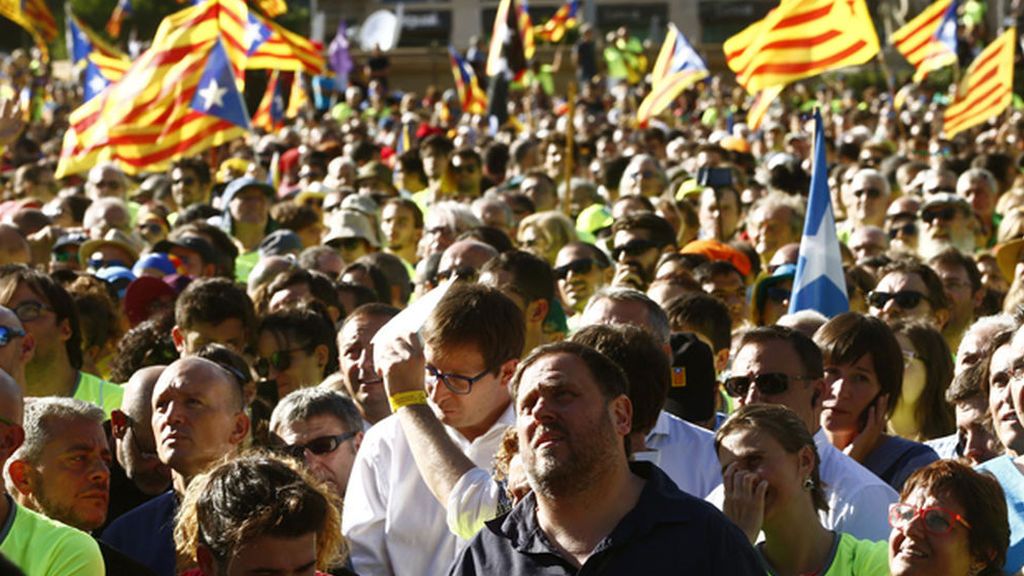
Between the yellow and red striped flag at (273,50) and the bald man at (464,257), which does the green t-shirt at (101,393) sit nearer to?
the bald man at (464,257)

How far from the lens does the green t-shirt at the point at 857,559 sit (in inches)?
208

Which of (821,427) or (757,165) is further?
(757,165)

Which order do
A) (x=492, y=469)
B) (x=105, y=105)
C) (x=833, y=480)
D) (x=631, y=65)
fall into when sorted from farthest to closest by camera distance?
(x=631, y=65)
(x=105, y=105)
(x=833, y=480)
(x=492, y=469)

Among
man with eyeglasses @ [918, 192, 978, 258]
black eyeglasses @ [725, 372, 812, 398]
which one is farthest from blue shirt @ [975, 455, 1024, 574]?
man with eyeglasses @ [918, 192, 978, 258]

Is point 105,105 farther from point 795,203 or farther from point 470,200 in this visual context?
point 795,203

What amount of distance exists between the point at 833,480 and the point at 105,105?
10.1 meters

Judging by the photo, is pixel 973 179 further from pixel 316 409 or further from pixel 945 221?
pixel 316 409

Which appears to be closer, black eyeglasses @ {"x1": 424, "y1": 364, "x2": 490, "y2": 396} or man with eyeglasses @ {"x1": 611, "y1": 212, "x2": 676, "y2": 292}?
black eyeglasses @ {"x1": 424, "y1": 364, "x2": 490, "y2": 396}

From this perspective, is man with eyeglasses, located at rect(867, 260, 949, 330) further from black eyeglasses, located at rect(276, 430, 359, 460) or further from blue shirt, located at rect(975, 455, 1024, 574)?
blue shirt, located at rect(975, 455, 1024, 574)

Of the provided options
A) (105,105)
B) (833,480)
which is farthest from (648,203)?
(833,480)

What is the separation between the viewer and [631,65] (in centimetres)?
3453

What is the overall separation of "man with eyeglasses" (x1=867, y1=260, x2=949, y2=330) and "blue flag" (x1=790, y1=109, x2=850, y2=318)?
0.17m

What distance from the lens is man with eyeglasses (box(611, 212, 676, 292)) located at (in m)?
10.6

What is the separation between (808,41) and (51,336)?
7.63 m
